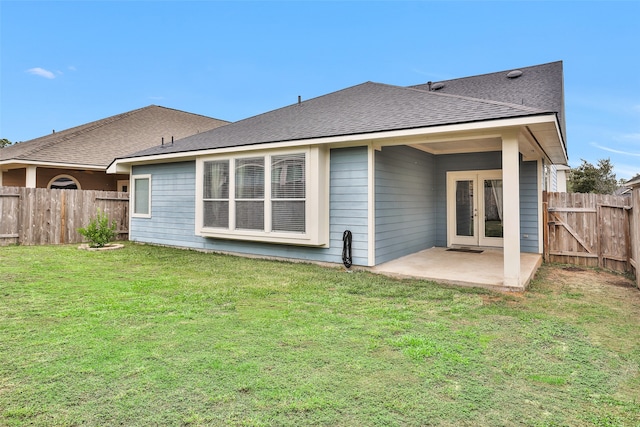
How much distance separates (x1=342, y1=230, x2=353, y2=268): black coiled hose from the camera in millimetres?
6336

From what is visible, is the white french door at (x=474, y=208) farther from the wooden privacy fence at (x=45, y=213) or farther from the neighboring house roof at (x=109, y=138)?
the neighboring house roof at (x=109, y=138)

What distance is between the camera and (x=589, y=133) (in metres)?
20.2

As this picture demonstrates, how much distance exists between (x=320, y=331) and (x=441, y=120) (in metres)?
3.87

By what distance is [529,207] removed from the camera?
809cm

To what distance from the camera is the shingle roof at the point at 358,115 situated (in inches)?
216

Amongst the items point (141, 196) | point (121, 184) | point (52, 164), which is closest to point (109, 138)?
point (121, 184)

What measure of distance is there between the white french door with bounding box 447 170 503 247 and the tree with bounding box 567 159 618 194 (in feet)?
62.1

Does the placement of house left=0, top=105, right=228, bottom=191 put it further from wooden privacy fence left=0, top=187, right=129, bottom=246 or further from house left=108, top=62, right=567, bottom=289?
house left=108, top=62, right=567, bottom=289

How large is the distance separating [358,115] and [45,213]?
911cm

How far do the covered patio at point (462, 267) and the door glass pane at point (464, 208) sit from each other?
2.98ft

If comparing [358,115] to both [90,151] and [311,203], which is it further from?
[90,151]

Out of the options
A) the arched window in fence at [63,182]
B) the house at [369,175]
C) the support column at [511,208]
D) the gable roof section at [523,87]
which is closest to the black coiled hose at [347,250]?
the house at [369,175]

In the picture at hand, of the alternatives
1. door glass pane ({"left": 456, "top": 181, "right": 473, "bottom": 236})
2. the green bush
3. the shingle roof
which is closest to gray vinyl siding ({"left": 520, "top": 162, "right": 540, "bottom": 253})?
door glass pane ({"left": 456, "top": 181, "right": 473, "bottom": 236})

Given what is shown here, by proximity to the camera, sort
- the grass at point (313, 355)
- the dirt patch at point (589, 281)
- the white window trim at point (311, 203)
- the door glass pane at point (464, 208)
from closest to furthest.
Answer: the grass at point (313, 355)
the dirt patch at point (589, 281)
the white window trim at point (311, 203)
the door glass pane at point (464, 208)
